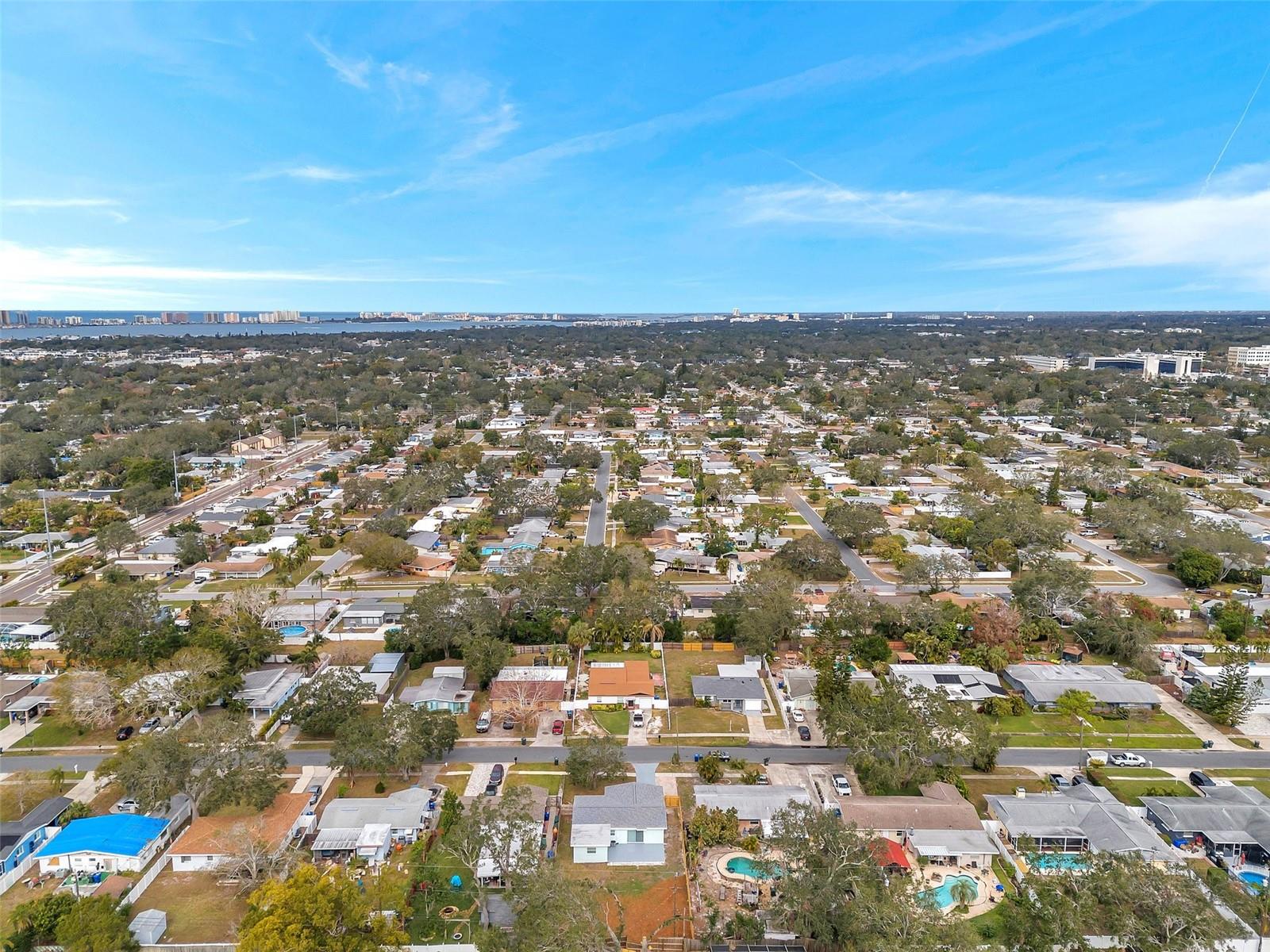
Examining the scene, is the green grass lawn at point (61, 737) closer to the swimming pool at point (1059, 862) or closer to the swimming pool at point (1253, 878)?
the swimming pool at point (1059, 862)

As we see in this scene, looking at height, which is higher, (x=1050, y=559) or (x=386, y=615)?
(x=1050, y=559)

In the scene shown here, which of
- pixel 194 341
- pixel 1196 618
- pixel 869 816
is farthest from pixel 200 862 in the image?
pixel 194 341

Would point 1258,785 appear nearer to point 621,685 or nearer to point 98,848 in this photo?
point 621,685

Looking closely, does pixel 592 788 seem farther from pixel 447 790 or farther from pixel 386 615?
pixel 386 615

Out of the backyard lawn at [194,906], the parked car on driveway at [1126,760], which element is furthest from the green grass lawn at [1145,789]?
the backyard lawn at [194,906]

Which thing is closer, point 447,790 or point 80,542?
point 447,790
